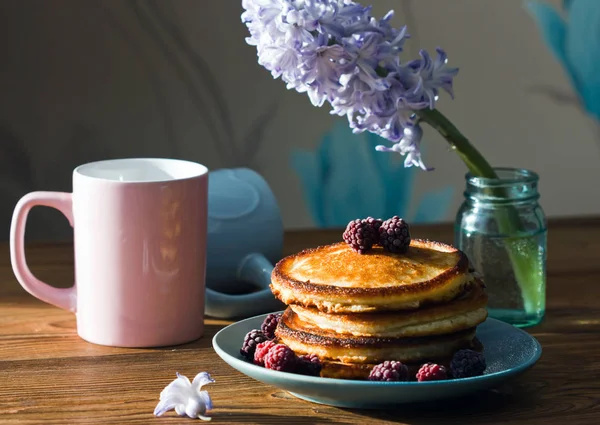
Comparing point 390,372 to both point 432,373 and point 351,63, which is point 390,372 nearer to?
point 432,373

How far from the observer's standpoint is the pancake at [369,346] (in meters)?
0.81

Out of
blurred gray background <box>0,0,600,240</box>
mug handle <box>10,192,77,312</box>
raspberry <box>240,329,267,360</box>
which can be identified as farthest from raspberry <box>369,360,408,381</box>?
blurred gray background <box>0,0,600,240</box>

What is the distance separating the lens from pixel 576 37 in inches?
99.2

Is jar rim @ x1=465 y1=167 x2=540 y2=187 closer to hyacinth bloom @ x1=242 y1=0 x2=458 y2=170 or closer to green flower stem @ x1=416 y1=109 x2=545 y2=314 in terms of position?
green flower stem @ x1=416 y1=109 x2=545 y2=314

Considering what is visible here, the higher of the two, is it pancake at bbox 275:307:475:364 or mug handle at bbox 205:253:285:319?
pancake at bbox 275:307:475:364

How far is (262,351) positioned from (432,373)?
159 mm

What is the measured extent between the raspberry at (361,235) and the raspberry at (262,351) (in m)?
0.13

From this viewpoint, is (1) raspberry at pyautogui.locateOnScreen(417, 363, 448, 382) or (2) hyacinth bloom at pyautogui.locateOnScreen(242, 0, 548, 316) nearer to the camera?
(1) raspberry at pyautogui.locateOnScreen(417, 363, 448, 382)

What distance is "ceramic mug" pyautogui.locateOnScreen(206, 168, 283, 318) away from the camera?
119 centimetres

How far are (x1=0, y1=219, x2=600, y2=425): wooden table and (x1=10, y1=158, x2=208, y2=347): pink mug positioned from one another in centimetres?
3

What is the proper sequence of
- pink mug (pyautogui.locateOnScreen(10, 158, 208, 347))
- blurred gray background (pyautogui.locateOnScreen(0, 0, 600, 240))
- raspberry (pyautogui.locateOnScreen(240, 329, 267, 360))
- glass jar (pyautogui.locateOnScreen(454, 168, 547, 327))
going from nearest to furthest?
raspberry (pyautogui.locateOnScreen(240, 329, 267, 360)), pink mug (pyautogui.locateOnScreen(10, 158, 208, 347)), glass jar (pyautogui.locateOnScreen(454, 168, 547, 327)), blurred gray background (pyautogui.locateOnScreen(0, 0, 600, 240))

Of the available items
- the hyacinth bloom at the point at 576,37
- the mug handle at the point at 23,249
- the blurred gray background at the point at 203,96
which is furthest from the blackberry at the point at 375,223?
the hyacinth bloom at the point at 576,37

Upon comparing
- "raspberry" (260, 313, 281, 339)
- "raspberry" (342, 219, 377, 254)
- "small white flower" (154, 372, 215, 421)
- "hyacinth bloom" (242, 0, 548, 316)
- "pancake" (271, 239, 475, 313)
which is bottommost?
"small white flower" (154, 372, 215, 421)

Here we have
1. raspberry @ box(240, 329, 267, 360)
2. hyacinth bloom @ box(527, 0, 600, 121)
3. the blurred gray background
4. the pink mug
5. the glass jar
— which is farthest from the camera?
hyacinth bloom @ box(527, 0, 600, 121)
